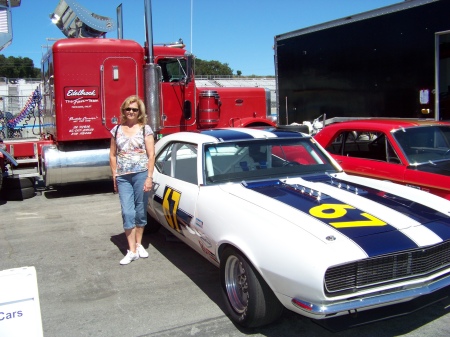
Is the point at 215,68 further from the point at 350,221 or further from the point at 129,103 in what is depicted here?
the point at 350,221

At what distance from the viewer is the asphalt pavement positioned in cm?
351

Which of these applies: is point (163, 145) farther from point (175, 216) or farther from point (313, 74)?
point (313, 74)

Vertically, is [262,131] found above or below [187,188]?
above

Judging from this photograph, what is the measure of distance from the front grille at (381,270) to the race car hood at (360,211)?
0.07 m

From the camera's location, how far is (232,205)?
3654 millimetres

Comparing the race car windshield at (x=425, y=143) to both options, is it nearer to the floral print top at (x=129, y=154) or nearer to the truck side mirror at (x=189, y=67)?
the floral print top at (x=129, y=154)

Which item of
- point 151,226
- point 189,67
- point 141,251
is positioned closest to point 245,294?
point 141,251

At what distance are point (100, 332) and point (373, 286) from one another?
6.70 feet

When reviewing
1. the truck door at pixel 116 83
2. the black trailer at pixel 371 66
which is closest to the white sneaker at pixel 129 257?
the truck door at pixel 116 83

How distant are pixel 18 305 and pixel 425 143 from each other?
4.87 metres

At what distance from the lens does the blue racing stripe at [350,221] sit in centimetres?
299

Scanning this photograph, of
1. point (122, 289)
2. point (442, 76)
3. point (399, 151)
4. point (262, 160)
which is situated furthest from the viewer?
point (442, 76)

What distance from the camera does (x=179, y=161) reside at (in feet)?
16.4

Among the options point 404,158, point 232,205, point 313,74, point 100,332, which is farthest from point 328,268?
point 313,74
